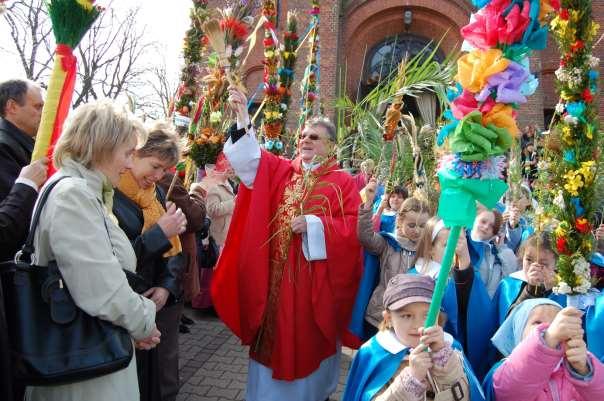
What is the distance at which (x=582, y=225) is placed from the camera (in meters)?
1.84

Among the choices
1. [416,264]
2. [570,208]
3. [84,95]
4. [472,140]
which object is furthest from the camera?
[84,95]

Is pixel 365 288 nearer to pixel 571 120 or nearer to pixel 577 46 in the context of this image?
pixel 571 120

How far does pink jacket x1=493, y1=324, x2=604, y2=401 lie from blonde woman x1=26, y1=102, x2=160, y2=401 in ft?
4.98

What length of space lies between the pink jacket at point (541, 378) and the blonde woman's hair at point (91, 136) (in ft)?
6.15

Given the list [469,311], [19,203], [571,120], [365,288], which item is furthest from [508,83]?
[365,288]

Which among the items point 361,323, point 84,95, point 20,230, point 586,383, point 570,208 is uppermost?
point 84,95

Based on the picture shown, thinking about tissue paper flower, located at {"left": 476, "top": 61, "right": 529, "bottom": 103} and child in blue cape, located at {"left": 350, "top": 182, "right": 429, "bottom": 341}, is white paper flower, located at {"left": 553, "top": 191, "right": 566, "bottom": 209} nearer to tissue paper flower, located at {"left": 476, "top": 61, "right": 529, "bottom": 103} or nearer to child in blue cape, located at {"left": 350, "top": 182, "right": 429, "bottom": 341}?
tissue paper flower, located at {"left": 476, "top": 61, "right": 529, "bottom": 103}

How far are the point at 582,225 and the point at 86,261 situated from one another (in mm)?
1848

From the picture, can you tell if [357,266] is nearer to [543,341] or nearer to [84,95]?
[543,341]

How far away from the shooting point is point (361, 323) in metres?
3.53

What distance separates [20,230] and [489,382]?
86.7 inches

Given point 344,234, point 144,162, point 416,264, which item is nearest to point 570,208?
point 416,264

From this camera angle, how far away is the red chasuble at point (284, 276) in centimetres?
331

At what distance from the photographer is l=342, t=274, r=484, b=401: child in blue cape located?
1804mm
